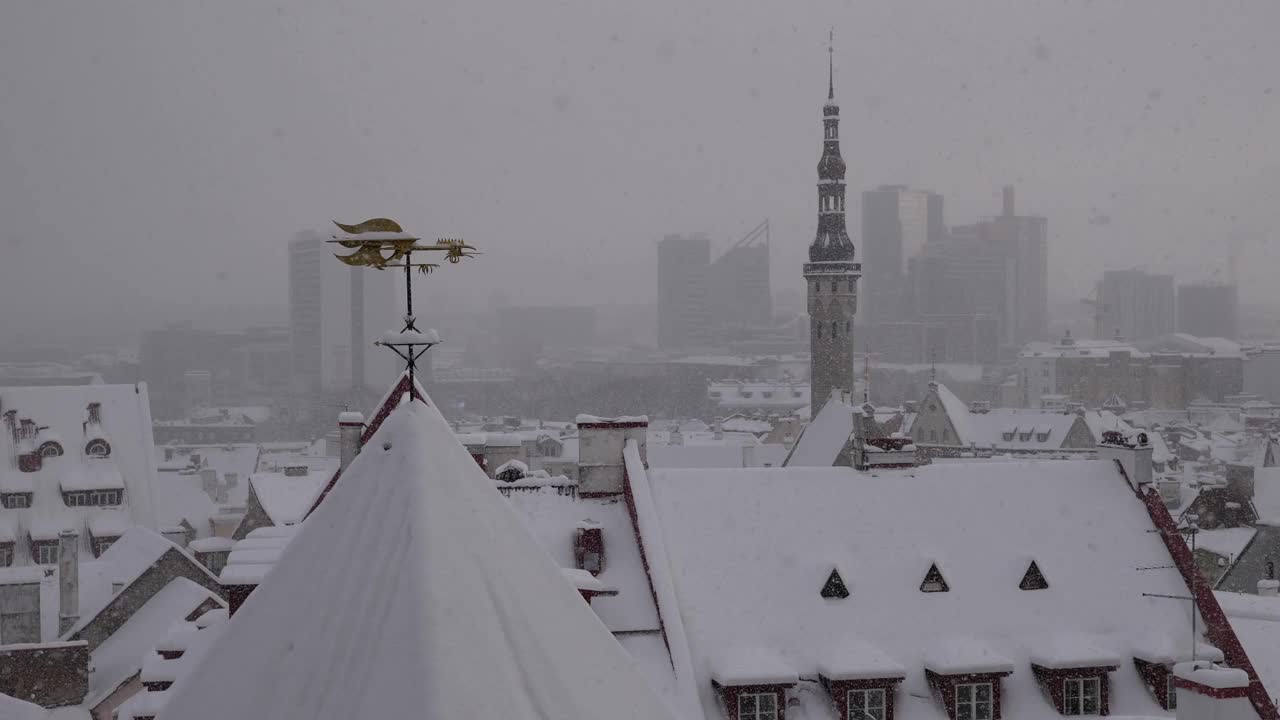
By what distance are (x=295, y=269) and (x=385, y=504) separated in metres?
88.6

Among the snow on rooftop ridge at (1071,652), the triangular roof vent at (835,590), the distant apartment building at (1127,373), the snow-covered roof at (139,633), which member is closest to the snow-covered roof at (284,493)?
the snow-covered roof at (139,633)

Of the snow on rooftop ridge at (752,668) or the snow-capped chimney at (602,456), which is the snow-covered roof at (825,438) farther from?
the snow on rooftop ridge at (752,668)

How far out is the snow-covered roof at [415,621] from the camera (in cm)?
335

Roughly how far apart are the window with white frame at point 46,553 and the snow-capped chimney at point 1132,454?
34.6m

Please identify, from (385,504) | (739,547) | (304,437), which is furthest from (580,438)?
(304,437)

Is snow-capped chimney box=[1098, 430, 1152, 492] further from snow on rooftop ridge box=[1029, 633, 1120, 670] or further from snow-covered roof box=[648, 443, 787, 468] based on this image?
snow-covered roof box=[648, 443, 787, 468]

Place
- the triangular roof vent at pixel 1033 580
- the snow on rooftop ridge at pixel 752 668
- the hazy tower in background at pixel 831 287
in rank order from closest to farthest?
the snow on rooftop ridge at pixel 752 668
the triangular roof vent at pixel 1033 580
the hazy tower in background at pixel 831 287

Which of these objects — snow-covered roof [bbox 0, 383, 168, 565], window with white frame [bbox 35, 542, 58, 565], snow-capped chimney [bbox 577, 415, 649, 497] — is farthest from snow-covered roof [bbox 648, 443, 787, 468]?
snow-capped chimney [bbox 577, 415, 649, 497]

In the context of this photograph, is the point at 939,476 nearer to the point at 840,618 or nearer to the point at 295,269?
the point at 840,618

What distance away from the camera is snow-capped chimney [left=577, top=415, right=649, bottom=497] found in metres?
20.9

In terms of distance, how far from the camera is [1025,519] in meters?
20.9

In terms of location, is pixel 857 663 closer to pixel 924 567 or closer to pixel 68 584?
pixel 924 567

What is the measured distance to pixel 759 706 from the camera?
17.0 m

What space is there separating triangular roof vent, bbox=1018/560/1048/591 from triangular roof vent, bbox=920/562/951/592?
4.23 feet
